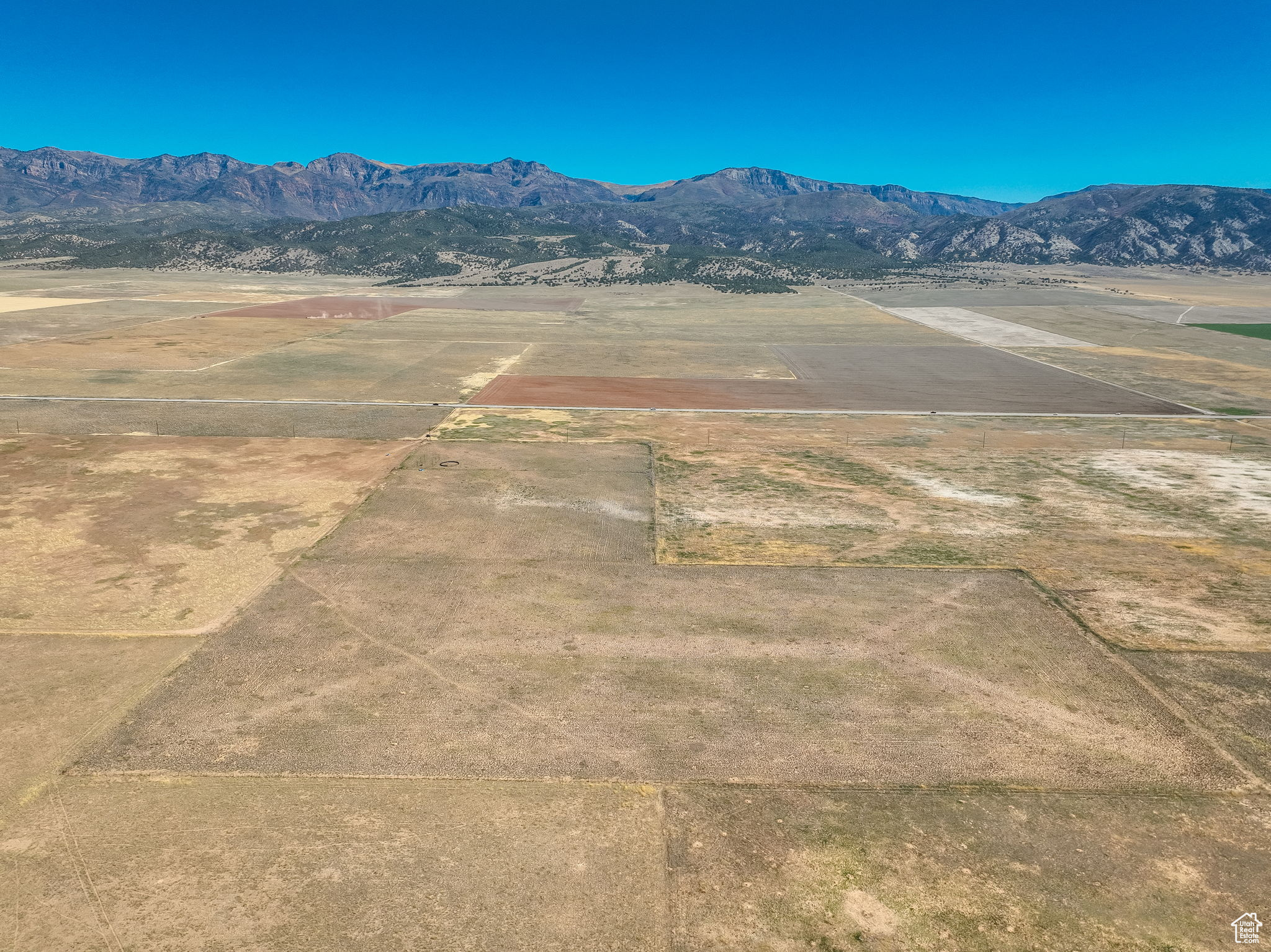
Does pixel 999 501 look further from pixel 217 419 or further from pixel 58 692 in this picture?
pixel 217 419

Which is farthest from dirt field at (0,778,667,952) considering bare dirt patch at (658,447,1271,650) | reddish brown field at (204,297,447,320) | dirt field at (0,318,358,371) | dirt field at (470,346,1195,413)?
reddish brown field at (204,297,447,320)

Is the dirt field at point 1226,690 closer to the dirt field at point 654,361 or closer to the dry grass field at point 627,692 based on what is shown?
the dry grass field at point 627,692

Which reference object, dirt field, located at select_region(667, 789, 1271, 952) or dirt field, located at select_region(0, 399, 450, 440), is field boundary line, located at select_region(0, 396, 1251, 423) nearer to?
dirt field, located at select_region(0, 399, 450, 440)

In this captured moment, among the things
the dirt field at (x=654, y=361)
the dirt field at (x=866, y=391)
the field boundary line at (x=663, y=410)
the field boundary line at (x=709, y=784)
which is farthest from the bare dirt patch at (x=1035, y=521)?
the dirt field at (x=654, y=361)

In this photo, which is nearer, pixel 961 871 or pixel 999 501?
pixel 961 871

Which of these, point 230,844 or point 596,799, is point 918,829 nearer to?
point 596,799
